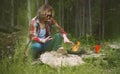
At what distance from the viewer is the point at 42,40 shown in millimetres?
8352

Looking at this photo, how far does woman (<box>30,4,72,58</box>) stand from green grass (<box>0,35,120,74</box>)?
0.12 meters

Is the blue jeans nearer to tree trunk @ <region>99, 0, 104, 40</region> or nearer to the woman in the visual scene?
the woman

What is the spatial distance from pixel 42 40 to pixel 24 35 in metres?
0.16

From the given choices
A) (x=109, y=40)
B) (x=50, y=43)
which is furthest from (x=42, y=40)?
(x=109, y=40)

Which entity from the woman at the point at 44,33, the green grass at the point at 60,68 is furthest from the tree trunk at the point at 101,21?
the woman at the point at 44,33

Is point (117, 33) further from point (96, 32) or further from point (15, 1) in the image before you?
point (15, 1)

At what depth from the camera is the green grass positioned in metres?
8.38

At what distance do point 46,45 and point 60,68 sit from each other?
234 millimetres

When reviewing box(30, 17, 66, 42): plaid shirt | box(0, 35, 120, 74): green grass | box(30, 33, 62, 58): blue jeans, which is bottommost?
box(0, 35, 120, 74): green grass

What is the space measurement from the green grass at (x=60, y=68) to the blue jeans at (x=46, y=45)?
9 centimetres

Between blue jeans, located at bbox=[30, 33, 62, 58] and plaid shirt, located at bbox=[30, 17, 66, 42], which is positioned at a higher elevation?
plaid shirt, located at bbox=[30, 17, 66, 42]

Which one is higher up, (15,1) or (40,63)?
(15,1)

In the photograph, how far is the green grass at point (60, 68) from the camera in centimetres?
838

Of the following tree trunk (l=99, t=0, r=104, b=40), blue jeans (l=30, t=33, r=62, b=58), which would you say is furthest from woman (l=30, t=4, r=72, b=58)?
tree trunk (l=99, t=0, r=104, b=40)
